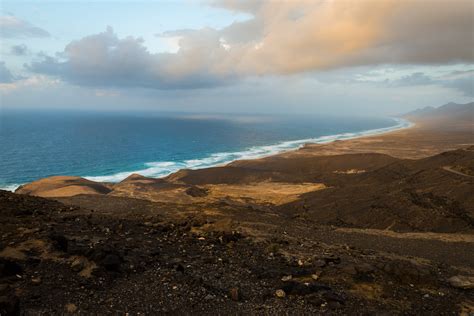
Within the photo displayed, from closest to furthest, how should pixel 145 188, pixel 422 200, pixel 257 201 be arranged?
1. pixel 422 200
2. pixel 257 201
3. pixel 145 188

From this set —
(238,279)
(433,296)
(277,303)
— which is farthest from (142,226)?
(433,296)

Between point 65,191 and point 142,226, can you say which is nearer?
point 142,226

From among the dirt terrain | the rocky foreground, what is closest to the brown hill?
the dirt terrain

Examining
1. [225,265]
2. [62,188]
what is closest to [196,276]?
[225,265]

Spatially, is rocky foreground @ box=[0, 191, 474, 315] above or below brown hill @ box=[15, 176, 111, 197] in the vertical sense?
above

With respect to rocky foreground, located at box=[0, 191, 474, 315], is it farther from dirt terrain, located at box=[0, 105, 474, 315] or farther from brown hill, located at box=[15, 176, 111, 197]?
brown hill, located at box=[15, 176, 111, 197]

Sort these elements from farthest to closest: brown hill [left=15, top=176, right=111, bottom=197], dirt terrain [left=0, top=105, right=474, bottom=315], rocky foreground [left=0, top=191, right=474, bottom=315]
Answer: brown hill [left=15, top=176, right=111, bottom=197], dirt terrain [left=0, top=105, right=474, bottom=315], rocky foreground [left=0, top=191, right=474, bottom=315]

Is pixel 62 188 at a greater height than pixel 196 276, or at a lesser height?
lesser

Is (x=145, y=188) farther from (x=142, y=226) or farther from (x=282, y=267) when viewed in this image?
(x=282, y=267)

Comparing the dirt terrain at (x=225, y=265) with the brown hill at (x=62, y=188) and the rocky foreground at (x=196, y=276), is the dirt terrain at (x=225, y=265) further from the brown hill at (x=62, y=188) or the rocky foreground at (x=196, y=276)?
the brown hill at (x=62, y=188)

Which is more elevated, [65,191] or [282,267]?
[282,267]

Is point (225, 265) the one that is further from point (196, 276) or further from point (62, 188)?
point (62, 188)
